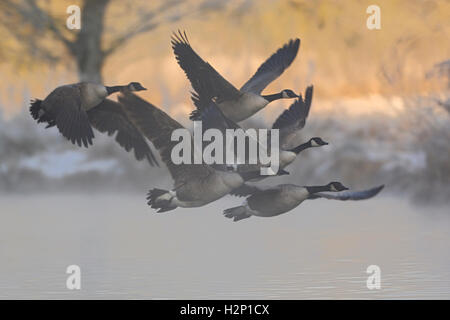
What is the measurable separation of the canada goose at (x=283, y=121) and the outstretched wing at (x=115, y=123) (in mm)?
503

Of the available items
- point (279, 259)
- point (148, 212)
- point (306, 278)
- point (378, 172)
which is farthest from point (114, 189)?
point (306, 278)

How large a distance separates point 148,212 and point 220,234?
224 centimetres

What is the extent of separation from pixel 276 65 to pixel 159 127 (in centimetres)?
166

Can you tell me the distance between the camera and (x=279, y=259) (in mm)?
8000

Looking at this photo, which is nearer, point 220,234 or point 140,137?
point 140,137

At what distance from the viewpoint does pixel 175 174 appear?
6285 mm

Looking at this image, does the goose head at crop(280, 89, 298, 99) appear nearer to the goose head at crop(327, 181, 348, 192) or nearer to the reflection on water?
the goose head at crop(327, 181, 348, 192)

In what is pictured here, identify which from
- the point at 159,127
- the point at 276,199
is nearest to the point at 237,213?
the point at 276,199

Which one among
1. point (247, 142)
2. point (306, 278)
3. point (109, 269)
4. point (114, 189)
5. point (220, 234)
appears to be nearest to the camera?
point (247, 142)

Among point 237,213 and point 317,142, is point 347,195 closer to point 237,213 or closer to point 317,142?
point 237,213

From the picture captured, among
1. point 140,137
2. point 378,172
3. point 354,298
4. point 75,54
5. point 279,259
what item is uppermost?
point 75,54

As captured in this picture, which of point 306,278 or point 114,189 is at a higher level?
point 114,189

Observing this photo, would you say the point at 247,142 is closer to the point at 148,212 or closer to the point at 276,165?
the point at 276,165

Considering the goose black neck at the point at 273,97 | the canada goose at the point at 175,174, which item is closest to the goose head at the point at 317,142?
the goose black neck at the point at 273,97
